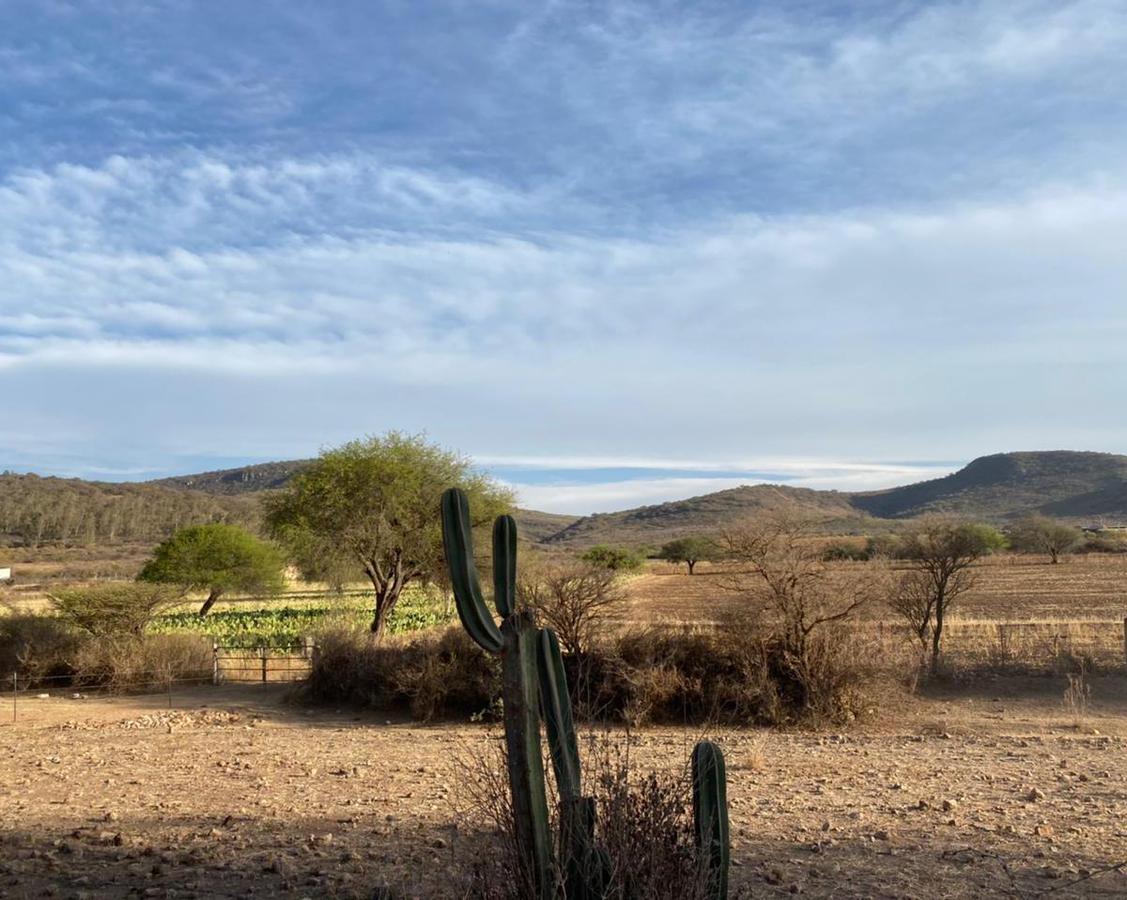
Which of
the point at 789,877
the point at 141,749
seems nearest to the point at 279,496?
the point at 141,749

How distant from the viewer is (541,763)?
454 cm

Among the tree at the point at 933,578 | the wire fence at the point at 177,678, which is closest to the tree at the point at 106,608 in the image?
the wire fence at the point at 177,678

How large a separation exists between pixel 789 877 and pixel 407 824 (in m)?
3.49

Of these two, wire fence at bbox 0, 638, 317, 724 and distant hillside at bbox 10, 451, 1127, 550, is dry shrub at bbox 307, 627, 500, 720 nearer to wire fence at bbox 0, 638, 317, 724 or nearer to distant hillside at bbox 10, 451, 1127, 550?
wire fence at bbox 0, 638, 317, 724

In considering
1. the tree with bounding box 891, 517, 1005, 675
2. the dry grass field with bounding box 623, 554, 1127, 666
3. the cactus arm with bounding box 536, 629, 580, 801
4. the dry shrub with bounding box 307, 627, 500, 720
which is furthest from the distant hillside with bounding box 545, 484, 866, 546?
the cactus arm with bounding box 536, 629, 580, 801

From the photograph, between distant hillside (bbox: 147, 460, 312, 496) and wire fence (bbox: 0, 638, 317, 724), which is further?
distant hillside (bbox: 147, 460, 312, 496)

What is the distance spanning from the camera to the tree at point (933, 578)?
67.6 feet

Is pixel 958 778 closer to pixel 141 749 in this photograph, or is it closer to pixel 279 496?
pixel 141 749

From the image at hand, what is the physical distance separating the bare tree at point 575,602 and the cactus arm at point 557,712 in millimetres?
12195

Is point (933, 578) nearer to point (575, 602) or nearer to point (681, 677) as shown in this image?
point (681, 677)

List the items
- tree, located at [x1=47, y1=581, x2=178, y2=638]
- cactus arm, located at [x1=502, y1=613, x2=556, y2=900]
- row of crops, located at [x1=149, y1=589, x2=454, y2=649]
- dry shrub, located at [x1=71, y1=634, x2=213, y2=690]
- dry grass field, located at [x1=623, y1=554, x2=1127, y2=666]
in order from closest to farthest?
cactus arm, located at [x1=502, y1=613, x2=556, y2=900] < dry grass field, located at [x1=623, y1=554, x2=1127, y2=666] < dry shrub, located at [x1=71, y1=634, x2=213, y2=690] < tree, located at [x1=47, y1=581, x2=178, y2=638] < row of crops, located at [x1=149, y1=589, x2=454, y2=649]

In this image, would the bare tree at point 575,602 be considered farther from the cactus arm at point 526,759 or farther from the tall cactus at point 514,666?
the cactus arm at point 526,759

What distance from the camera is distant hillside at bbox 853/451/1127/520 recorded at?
132 m

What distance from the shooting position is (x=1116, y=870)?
666 cm
